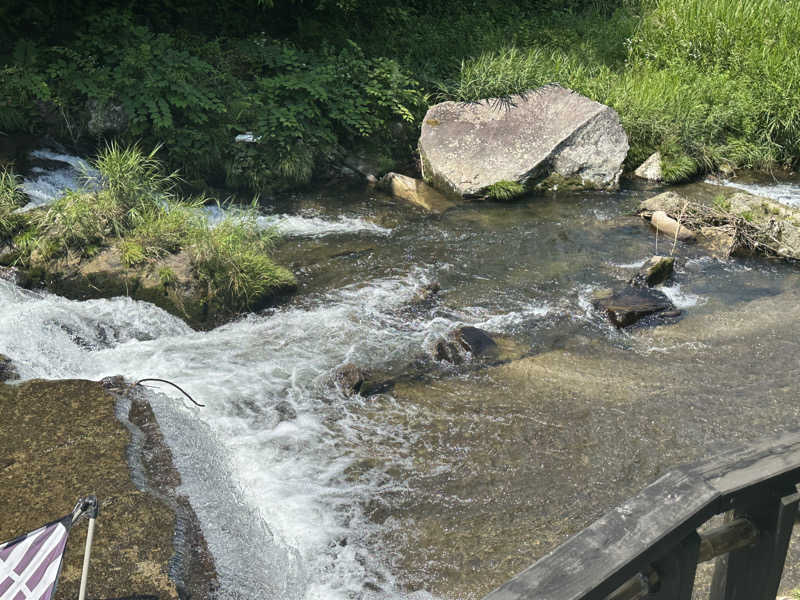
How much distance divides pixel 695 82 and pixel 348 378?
28.6 ft

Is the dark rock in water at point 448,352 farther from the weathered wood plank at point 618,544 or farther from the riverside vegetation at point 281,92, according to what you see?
the weathered wood plank at point 618,544

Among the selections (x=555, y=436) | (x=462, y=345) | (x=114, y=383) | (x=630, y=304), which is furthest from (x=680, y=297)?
(x=114, y=383)

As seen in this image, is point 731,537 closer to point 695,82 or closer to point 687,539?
point 687,539

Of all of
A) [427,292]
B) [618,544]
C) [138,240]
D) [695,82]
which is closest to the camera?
[618,544]

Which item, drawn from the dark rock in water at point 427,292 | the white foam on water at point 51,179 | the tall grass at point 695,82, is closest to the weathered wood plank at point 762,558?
the dark rock in water at point 427,292

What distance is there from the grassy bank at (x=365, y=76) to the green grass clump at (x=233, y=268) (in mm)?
2528

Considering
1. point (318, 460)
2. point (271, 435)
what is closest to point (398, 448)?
point (318, 460)

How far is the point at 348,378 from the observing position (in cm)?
494

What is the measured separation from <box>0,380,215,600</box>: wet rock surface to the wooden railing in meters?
2.36

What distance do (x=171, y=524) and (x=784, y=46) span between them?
11655mm

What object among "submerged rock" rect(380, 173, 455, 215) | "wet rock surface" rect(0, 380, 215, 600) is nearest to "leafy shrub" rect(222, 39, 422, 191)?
"submerged rock" rect(380, 173, 455, 215)

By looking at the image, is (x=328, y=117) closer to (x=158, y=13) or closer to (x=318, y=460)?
(x=158, y=13)

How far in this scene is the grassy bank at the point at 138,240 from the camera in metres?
6.06

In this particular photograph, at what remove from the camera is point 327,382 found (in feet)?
16.4
